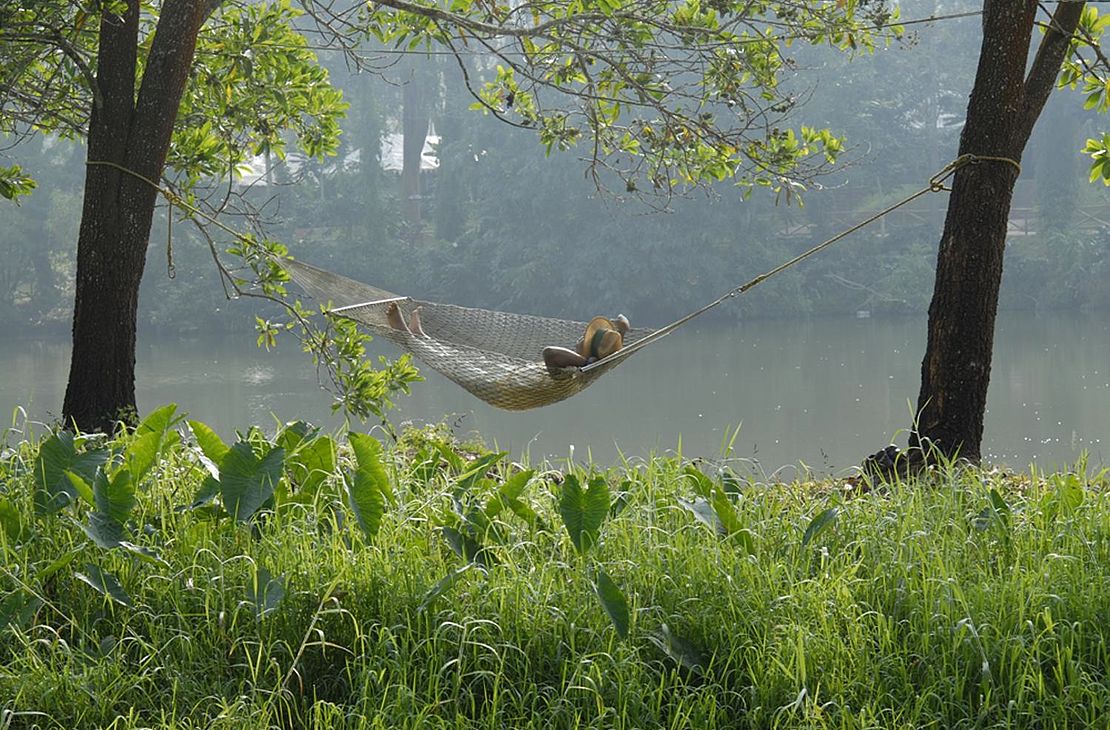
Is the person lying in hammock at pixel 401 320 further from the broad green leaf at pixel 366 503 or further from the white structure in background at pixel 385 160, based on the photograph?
the white structure in background at pixel 385 160

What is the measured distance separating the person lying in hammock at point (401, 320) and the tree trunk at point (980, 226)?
1.31 metres

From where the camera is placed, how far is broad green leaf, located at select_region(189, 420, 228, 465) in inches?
89.2

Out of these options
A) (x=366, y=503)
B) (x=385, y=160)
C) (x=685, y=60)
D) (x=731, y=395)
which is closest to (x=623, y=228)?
(x=385, y=160)

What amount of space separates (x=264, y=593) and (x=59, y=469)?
1.94ft

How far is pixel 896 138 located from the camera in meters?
19.1

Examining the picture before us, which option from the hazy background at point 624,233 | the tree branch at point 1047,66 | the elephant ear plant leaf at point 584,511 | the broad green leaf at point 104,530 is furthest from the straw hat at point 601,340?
the hazy background at point 624,233

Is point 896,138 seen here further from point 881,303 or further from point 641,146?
point 641,146

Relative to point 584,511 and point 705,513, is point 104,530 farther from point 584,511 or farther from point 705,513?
point 705,513

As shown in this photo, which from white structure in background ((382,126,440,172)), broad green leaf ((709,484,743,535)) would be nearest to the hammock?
broad green leaf ((709,484,743,535))

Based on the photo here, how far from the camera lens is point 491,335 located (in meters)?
3.75

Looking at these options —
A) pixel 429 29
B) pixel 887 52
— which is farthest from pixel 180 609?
pixel 887 52

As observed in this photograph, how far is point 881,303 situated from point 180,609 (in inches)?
666

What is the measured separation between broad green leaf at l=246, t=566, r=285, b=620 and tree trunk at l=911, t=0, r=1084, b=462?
1554 mm

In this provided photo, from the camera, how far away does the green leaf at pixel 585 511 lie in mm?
1964
